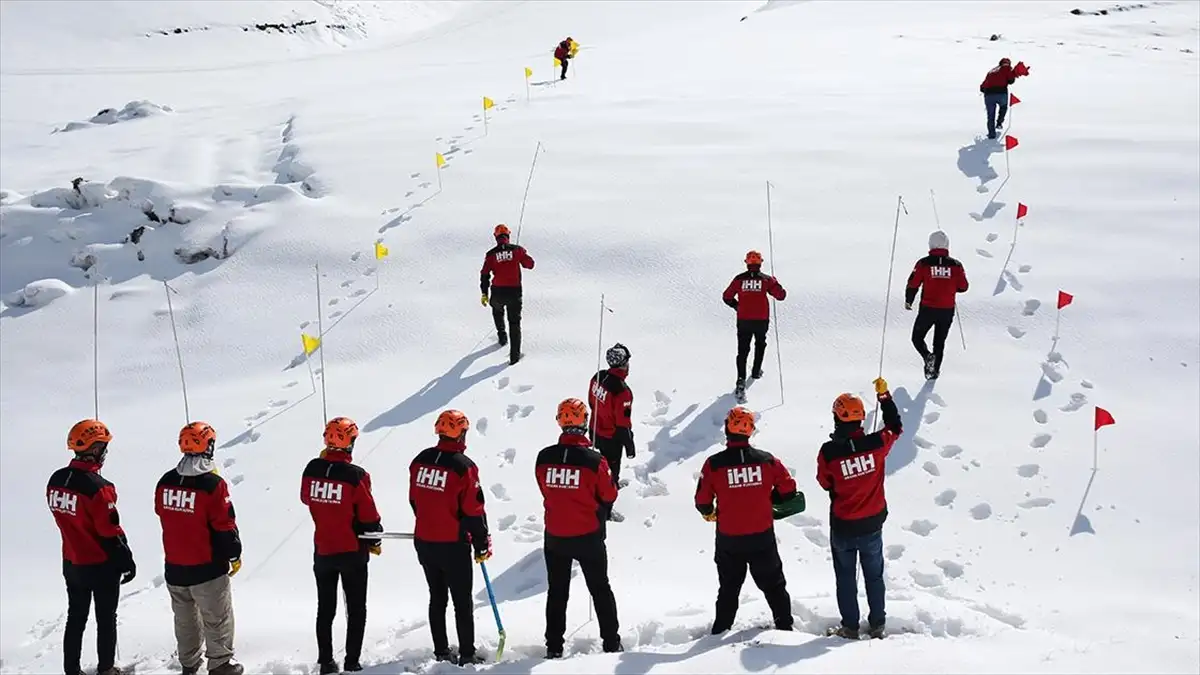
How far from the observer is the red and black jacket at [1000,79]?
15344mm

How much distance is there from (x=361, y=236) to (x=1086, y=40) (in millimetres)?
20728

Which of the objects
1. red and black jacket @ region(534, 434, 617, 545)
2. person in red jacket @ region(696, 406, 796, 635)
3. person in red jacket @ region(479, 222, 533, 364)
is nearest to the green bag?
person in red jacket @ region(696, 406, 796, 635)

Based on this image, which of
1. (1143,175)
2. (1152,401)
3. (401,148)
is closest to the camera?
(1152,401)

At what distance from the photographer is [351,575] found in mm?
6289

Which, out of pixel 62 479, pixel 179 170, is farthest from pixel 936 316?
pixel 179 170

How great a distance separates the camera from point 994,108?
15859 mm

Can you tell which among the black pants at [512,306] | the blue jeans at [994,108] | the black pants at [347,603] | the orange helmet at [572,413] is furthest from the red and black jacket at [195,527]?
the blue jeans at [994,108]

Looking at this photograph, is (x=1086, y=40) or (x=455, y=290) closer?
(x=455, y=290)

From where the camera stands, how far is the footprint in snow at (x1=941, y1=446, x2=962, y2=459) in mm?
8984

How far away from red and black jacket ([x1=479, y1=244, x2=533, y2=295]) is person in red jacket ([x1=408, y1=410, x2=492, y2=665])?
5.14 metres

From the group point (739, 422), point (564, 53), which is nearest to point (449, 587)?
point (739, 422)

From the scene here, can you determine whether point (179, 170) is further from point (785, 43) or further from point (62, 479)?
point (785, 43)

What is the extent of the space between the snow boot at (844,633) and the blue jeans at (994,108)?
12.2 m

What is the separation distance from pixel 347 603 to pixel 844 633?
11.5 feet
